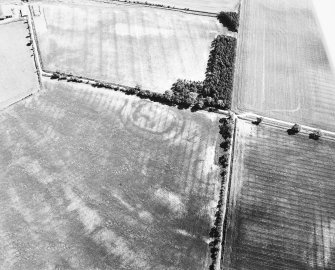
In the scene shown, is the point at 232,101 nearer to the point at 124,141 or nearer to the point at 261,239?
the point at 124,141

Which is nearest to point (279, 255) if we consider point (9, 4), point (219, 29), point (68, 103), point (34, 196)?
point (34, 196)

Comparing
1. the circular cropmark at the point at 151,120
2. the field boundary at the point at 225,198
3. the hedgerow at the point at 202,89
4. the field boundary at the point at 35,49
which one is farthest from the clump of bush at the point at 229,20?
the field boundary at the point at 35,49

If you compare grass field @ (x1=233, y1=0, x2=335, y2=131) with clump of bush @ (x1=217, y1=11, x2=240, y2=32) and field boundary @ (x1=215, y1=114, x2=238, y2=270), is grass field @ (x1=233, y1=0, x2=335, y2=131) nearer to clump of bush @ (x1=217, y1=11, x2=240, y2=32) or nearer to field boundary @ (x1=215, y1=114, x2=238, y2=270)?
clump of bush @ (x1=217, y1=11, x2=240, y2=32)

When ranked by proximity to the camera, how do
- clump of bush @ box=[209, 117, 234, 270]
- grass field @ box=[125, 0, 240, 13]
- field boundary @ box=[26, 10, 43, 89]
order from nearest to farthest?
clump of bush @ box=[209, 117, 234, 270]
field boundary @ box=[26, 10, 43, 89]
grass field @ box=[125, 0, 240, 13]

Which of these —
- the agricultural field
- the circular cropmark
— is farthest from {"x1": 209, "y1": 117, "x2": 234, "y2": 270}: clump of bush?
the circular cropmark

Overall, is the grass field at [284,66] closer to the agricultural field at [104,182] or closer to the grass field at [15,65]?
the agricultural field at [104,182]

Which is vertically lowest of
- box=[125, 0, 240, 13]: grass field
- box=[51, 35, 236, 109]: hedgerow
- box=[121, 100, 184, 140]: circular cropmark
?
box=[121, 100, 184, 140]: circular cropmark
